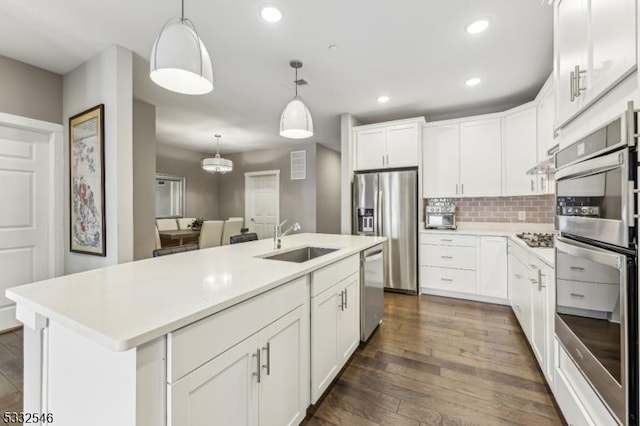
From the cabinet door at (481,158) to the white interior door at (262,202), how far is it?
4216mm

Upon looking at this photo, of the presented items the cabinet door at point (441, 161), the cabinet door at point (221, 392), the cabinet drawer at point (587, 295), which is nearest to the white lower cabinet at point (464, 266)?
the cabinet door at point (441, 161)

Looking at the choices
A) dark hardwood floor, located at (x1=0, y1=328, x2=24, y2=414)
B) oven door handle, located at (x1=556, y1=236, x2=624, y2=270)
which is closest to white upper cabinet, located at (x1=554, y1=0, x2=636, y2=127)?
oven door handle, located at (x1=556, y1=236, x2=624, y2=270)

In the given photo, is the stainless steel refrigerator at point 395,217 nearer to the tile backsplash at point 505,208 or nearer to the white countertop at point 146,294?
the tile backsplash at point 505,208

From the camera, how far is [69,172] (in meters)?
2.91

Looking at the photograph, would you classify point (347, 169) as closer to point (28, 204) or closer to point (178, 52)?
point (178, 52)

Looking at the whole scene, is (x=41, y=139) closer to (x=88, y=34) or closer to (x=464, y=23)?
(x=88, y=34)

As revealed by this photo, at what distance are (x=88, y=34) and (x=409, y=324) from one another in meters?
3.87

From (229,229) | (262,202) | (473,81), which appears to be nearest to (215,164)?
(229,229)

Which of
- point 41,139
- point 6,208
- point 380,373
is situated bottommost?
point 380,373

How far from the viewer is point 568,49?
135cm

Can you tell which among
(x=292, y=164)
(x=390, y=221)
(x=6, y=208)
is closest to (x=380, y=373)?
(x=390, y=221)

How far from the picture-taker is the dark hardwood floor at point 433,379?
161 cm

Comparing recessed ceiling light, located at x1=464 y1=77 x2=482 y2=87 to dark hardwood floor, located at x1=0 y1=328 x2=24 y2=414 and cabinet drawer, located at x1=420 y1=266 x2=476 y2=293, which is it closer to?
cabinet drawer, located at x1=420 y1=266 x2=476 y2=293

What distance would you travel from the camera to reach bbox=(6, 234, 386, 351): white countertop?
0.79 m
